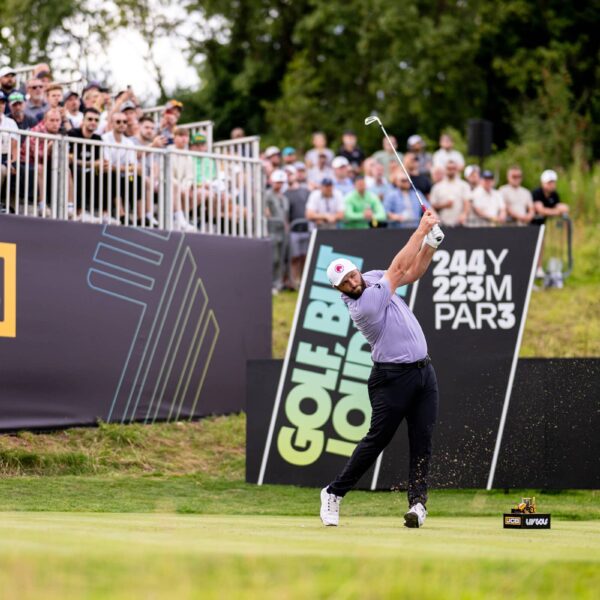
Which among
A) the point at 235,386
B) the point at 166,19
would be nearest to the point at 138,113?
the point at 235,386

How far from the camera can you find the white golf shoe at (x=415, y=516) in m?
11.1

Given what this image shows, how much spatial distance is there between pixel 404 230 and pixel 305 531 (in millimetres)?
6611

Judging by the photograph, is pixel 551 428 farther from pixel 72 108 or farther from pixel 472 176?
pixel 472 176

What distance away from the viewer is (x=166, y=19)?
4159 cm

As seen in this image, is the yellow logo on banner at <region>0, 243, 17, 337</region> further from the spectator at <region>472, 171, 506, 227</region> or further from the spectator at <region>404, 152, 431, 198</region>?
the spectator at <region>472, 171, 506, 227</region>

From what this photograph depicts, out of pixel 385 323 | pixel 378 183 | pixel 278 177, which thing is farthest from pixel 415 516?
pixel 278 177

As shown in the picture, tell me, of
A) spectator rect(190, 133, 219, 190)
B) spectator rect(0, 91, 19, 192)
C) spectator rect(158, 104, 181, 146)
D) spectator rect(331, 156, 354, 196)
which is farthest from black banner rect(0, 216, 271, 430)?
spectator rect(331, 156, 354, 196)

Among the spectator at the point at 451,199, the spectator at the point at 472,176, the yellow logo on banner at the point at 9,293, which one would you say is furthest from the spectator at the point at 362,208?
the yellow logo on banner at the point at 9,293

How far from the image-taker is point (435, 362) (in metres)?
16.0

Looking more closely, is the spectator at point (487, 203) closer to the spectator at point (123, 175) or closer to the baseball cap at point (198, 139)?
the baseball cap at point (198, 139)

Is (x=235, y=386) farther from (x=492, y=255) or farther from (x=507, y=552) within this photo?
(x=507, y=552)

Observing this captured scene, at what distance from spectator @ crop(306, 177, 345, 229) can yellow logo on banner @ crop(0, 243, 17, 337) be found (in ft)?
22.2

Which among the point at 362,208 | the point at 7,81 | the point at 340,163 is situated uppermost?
the point at 7,81

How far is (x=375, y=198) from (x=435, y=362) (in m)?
7.04
